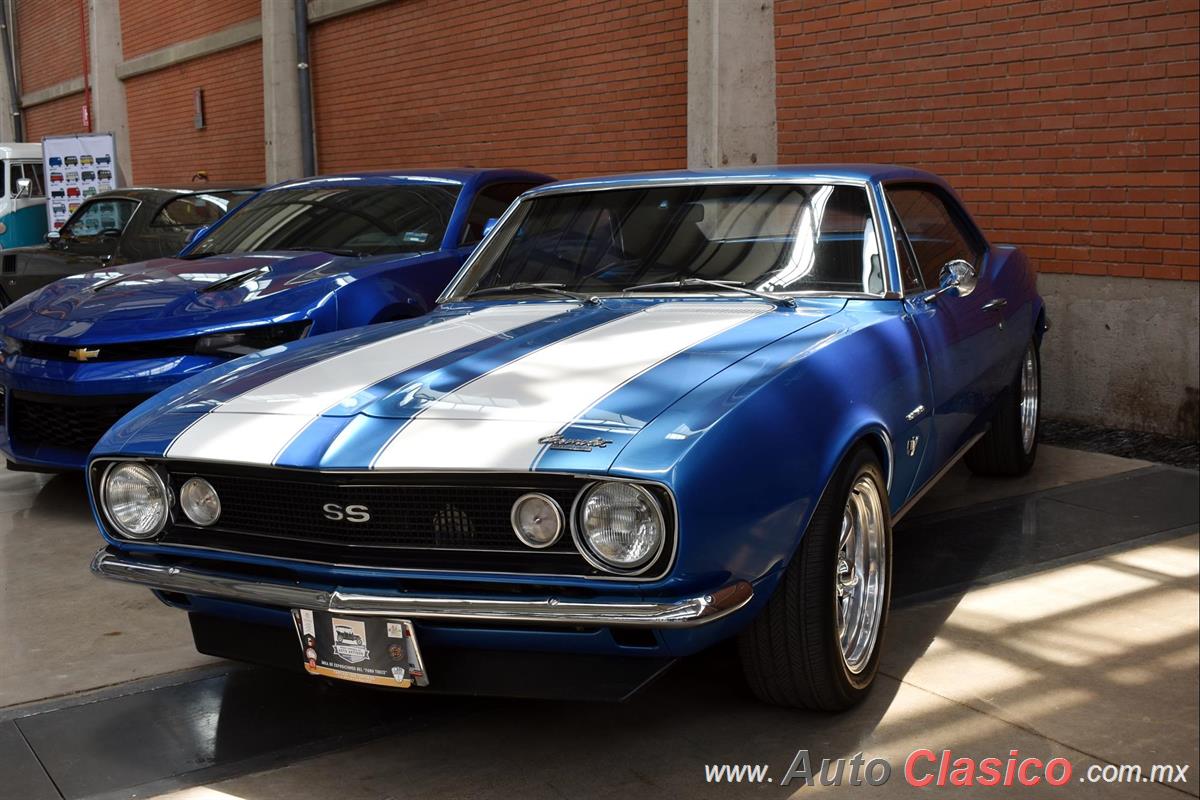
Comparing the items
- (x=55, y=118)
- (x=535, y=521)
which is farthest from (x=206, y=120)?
(x=535, y=521)

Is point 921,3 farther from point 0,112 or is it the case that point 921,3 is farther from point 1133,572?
point 0,112

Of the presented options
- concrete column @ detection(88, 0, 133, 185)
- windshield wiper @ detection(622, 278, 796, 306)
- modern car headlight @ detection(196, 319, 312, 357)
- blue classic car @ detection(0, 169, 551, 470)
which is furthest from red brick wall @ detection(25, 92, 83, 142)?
windshield wiper @ detection(622, 278, 796, 306)

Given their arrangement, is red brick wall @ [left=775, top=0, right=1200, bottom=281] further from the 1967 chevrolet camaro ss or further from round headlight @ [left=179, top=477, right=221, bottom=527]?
round headlight @ [left=179, top=477, right=221, bottom=527]

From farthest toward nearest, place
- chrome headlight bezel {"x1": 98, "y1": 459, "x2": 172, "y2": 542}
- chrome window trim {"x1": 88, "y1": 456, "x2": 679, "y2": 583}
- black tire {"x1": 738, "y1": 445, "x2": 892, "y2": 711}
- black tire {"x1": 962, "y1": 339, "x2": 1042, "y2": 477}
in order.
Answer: black tire {"x1": 962, "y1": 339, "x2": 1042, "y2": 477}, chrome headlight bezel {"x1": 98, "y1": 459, "x2": 172, "y2": 542}, black tire {"x1": 738, "y1": 445, "x2": 892, "y2": 711}, chrome window trim {"x1": 88, "y1": 456, "x2": 679, "y2": 583}

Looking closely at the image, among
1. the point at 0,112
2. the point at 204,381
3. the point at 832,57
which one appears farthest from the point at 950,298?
the point at 0,112

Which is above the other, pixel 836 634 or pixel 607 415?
pixel 607 415

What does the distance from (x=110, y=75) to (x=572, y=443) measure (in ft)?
65.1

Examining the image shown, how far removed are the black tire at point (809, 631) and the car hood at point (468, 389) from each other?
417mm

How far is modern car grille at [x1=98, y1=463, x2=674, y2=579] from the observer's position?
8.30ft

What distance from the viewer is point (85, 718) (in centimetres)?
320

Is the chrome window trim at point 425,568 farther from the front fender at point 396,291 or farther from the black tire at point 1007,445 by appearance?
the black tire at point 1007,445

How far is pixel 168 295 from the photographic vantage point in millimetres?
5219

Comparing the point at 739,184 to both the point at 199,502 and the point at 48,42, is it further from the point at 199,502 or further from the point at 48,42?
the point at 48,42

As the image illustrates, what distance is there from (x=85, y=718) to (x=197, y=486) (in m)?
0.81
